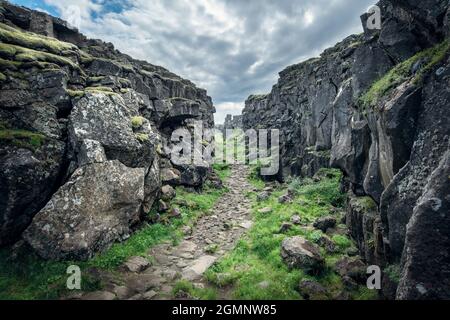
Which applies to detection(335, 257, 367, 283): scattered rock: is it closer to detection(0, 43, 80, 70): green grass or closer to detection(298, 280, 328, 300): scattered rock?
detection(298, 280, 328, 300): scattered rock

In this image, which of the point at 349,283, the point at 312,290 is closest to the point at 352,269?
the point at 349,283

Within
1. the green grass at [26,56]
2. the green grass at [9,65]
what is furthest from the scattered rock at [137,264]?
the green grass at [26,56]

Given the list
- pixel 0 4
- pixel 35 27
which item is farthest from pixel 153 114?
pixel 0 4

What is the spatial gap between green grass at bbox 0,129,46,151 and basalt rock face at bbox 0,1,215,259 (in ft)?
0.13

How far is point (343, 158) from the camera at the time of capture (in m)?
15.5

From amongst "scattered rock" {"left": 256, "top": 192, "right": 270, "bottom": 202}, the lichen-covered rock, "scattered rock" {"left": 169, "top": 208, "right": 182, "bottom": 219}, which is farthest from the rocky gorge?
"scattered rock" {"left": 256, "top": 192, "right": 270, "bottom": 202}

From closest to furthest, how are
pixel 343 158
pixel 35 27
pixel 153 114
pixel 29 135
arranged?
pixel 29 135
pixel 343 158
pixel 35 27
pixel 153 114

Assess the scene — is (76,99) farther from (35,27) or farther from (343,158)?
(343,158)

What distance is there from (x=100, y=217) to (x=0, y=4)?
1760 cm

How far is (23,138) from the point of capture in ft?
42.0

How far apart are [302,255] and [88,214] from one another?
9.97 meters

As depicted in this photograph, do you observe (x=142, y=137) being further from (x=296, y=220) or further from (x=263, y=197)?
(x=263, y=197)

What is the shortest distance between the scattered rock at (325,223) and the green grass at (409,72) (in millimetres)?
6735

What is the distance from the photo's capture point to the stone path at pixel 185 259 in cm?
1041
